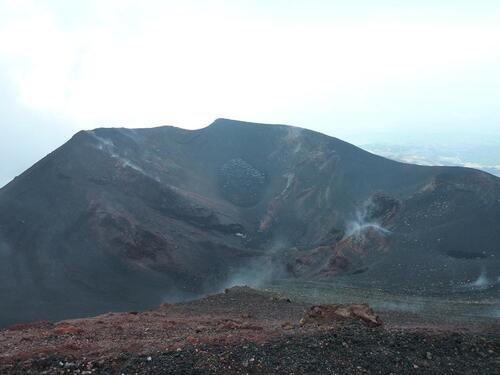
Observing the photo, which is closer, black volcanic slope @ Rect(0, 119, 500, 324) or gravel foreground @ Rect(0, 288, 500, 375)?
gravel foreground @ Rect(0, 288, 500, 375)

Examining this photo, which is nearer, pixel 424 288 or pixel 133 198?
pixel 424 288

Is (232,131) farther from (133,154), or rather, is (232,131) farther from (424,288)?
(424,288)

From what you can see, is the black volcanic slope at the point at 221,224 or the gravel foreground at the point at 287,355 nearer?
the gravel foreground at the point at 287,355

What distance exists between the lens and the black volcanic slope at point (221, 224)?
99.1ft

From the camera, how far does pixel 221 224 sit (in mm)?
44062

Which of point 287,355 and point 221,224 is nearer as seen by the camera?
point 287,355

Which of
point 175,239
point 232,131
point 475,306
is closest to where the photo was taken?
point 475,306

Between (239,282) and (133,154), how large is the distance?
848 inches

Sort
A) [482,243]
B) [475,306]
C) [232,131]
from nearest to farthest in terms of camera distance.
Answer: [475,306] < [482,243] < [232,131]

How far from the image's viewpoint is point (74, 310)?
28250 mm

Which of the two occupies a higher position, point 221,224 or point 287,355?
point 287,355

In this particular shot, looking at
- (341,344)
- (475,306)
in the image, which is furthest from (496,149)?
(341,344)

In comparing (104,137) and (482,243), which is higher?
(104,137)

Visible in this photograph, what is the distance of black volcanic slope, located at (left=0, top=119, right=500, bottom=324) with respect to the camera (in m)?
30.2
